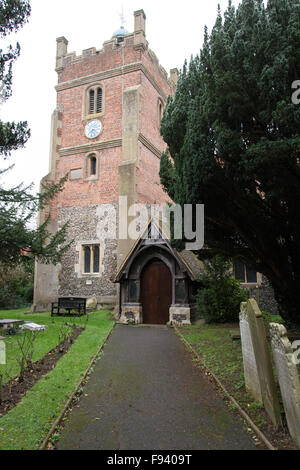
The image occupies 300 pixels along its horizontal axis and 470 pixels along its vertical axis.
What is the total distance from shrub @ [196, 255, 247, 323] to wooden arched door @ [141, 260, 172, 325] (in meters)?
1.68

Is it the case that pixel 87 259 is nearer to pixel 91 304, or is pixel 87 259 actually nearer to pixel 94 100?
pixel 91 304

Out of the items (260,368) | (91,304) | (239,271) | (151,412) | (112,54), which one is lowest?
(151,412)

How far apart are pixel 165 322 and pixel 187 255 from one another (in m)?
3.30

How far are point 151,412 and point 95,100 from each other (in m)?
20.7

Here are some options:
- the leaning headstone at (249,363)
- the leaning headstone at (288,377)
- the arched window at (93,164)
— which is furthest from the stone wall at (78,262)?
the leaning headstone at (288,377)

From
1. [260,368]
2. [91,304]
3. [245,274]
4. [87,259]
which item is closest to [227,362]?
[260,368]

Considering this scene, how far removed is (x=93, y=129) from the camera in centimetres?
2103

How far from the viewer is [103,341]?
10.0 metres

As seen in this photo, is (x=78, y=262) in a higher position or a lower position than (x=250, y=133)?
lower

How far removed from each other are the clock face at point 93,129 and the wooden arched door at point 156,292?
33.3 feet

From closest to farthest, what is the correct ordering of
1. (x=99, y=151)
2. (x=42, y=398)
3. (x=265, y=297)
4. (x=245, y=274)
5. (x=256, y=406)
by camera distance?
1. (x=256, y=406)
2. (x=42, y=398)
3. (x=265, y=297)
4. (x=245, y=274)
5. (x=99, y=151)

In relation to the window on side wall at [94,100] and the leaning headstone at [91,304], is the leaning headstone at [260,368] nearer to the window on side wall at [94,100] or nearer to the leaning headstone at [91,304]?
the leaning headstone at [91,304]

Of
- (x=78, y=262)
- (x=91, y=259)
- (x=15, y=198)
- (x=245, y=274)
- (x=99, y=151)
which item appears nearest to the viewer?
(x=15, y=198)

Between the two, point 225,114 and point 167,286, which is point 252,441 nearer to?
point 225,114
